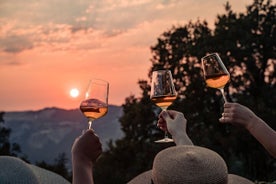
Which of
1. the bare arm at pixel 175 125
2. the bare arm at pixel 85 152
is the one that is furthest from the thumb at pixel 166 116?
the bare arm at pixel 85 152

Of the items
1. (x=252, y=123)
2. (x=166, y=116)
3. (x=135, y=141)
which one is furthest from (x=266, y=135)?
(x=135, y=141)

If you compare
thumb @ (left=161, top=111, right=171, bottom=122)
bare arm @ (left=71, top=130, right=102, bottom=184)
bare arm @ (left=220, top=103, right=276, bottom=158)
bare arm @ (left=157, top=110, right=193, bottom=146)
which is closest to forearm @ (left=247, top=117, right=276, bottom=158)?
bare arm @ (left=220, top=103, right=276, bottom=158)

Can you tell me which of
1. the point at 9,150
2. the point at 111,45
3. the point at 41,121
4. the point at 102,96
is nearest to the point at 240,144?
the point at 111,45

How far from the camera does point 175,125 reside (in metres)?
2.80

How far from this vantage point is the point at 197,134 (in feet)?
98.0

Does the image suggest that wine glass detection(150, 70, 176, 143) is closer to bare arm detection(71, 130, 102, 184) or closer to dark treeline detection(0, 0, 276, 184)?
bare arm detection(71, 130, 102, 184)

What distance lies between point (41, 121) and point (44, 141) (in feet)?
18.8

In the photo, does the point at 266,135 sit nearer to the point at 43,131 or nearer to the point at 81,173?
the point at 81,173

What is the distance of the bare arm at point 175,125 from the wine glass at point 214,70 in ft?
1.90

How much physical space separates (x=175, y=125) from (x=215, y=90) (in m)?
28.7

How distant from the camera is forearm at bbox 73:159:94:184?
2119 mm

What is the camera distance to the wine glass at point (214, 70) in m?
3.38

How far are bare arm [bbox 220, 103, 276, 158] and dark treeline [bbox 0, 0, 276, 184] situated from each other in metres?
27.8

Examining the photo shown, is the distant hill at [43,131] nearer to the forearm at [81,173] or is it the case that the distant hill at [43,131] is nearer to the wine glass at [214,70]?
the wine glass at [214,70]
